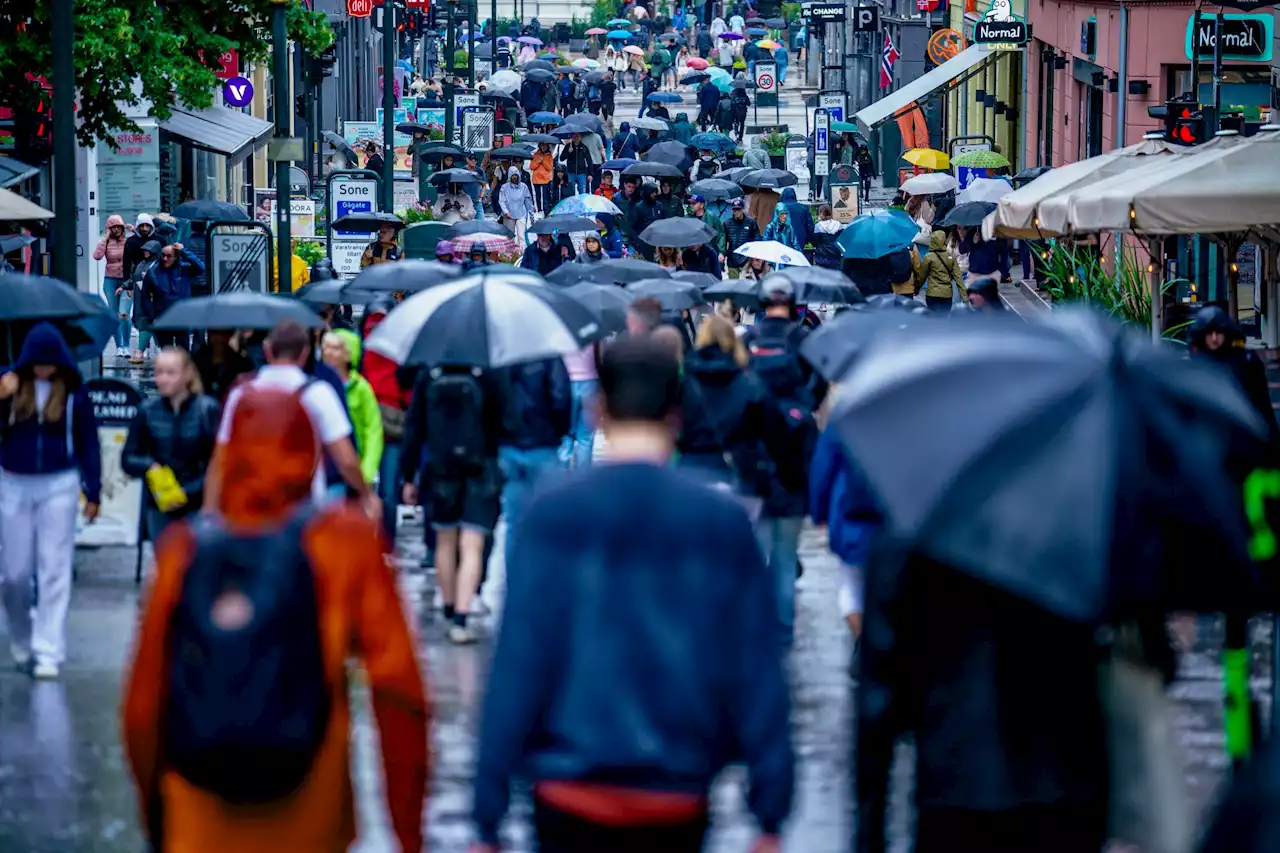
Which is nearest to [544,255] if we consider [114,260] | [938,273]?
[938,273]

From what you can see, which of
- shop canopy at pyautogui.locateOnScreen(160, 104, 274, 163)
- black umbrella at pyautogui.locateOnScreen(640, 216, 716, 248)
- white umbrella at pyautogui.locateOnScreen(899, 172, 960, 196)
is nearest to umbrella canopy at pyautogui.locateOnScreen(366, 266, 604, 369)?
black umbrella at pyautogui.locateOnScreen(640, 216, 716, 248)

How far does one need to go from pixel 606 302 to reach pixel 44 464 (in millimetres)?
4938

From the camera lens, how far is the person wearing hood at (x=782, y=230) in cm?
2850

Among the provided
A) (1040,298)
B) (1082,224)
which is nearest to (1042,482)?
(1082,224)

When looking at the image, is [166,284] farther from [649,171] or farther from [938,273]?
[649,171]

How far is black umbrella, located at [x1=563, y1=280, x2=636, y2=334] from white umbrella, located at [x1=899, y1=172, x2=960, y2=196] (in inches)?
812

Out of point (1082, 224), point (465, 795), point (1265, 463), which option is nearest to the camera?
point (1265, 463)

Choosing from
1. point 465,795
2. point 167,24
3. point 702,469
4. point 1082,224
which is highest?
point 167,24

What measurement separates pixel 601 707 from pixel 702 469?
6712mm

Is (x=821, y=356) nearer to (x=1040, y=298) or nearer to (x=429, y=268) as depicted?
(x=429, y=268)

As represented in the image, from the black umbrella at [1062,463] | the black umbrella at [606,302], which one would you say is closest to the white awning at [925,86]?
the black umbrella at [606,302]

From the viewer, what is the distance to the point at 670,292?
16891 mm

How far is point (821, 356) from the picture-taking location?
11.5 meters

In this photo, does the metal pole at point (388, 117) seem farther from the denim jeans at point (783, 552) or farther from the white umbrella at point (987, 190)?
the denim jeans at point (783, 552)
